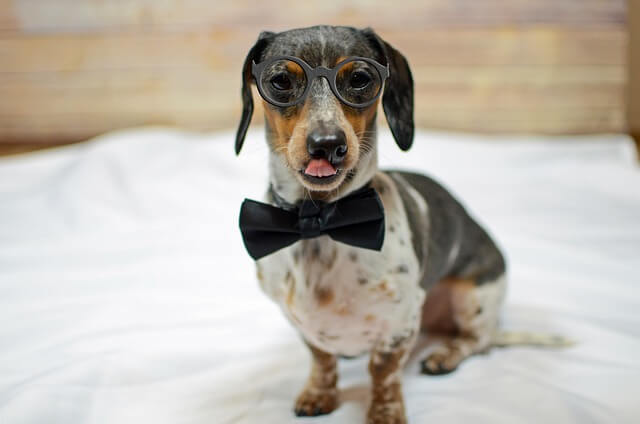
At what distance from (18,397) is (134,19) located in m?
1.92

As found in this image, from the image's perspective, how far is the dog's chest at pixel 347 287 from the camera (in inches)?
42.1

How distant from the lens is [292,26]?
2639mm

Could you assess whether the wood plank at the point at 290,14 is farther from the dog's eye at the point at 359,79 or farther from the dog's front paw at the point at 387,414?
the dog's front paw at the point at 387,414

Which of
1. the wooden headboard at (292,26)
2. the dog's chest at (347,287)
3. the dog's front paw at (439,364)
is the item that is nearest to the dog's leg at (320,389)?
the dog's chest at (347,287)

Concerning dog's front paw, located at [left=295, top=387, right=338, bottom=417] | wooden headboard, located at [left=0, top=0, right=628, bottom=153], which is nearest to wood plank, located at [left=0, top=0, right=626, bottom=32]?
wooden headboard, located at [left=0, top=0, right=628, bottom=153]

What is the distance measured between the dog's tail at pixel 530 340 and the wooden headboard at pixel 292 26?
143 cm

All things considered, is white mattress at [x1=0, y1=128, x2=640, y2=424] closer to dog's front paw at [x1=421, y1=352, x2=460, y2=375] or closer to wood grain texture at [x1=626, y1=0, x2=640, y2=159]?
dog's front paw at [x1=421, y1=352, x2=460, y2=375]

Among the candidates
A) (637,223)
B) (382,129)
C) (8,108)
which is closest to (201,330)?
(382,129)

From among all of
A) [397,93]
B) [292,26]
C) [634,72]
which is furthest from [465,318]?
[634,72]

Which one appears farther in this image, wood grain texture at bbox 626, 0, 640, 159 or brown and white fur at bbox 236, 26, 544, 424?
wood grain texture at bbox 626, 0, 640, 159

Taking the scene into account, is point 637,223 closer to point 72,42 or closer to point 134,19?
point 134,19

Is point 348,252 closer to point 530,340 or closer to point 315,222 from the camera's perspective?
point 315,222

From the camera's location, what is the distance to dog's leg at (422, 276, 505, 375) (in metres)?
1.38

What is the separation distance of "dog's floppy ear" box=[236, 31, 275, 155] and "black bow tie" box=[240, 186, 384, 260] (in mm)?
152
